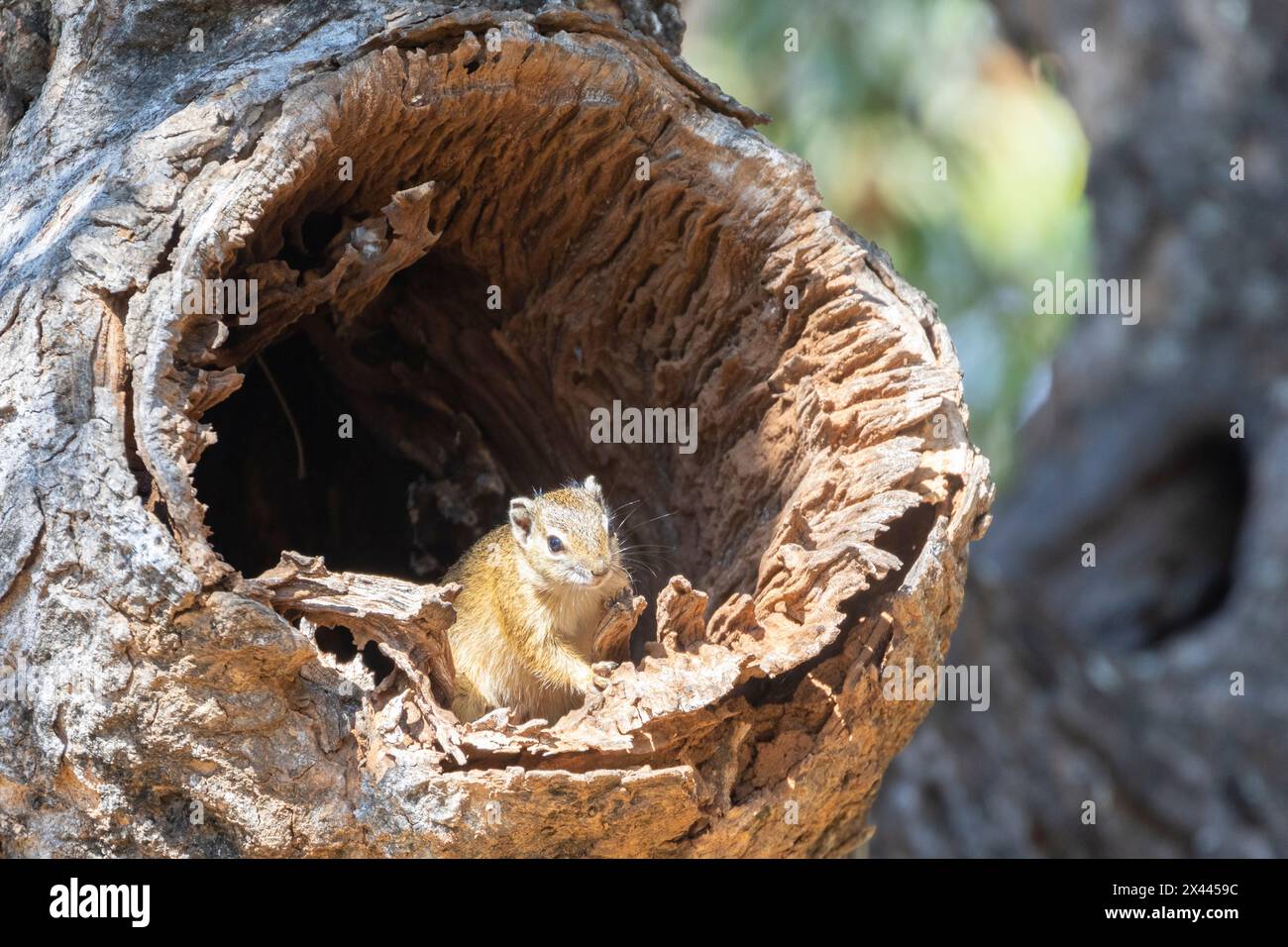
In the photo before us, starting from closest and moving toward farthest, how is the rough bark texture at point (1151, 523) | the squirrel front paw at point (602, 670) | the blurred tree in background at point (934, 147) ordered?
the squirrel front paw at point (602, 670)
the rough bark texture at point (1151, 523)
the blurred tree in background at point (934, 147)

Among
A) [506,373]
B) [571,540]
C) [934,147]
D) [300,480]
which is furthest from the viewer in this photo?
[934,147]

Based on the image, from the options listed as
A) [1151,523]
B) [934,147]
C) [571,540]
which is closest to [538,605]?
[571,540]

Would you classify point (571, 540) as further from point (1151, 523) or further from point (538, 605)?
point (1151, 523)

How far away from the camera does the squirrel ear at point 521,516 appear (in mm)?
4621

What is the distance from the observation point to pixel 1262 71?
7.59 metres

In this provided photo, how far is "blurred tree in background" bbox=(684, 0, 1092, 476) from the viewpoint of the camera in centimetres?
932

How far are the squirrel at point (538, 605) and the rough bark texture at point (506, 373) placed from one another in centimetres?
34

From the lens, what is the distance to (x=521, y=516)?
4.63m

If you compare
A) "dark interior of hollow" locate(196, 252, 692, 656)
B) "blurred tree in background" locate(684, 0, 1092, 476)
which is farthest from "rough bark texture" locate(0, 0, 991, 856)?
"blurred tree in background" locate(684, 0, 1092, 476)

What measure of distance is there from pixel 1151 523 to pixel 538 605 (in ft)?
15.5

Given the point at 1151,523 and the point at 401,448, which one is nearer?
the point at 401,448

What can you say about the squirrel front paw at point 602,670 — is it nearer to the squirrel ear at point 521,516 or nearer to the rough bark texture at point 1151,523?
the squirrel ear at point 521,516

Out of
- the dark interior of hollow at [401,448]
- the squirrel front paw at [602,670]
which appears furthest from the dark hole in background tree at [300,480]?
the squirrel front paw at [602,670]
